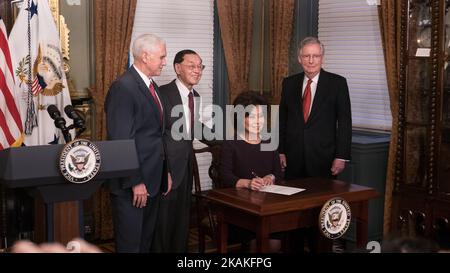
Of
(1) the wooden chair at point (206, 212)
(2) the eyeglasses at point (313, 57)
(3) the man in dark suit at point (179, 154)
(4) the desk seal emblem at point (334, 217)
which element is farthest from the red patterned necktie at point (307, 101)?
(4) the desk seal emblem at point (334, 217)

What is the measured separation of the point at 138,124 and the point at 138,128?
0.09 ft

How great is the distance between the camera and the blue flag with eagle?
523cm

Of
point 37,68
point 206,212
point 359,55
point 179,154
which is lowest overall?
point 206,212

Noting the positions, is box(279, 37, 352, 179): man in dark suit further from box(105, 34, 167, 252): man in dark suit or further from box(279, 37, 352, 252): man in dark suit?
A: box(105, 34, 167, 252): man in dark suit

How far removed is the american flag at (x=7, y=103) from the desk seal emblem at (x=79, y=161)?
179 centimetres

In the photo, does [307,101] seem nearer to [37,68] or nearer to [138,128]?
[138,128]

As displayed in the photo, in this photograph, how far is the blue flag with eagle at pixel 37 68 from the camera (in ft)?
17.2

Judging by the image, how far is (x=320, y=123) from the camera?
5.10 m

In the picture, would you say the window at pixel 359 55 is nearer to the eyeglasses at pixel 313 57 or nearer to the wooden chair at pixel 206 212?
the eyeglasses at pixel 313 57

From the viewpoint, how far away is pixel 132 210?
14.3ft

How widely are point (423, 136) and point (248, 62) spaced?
84.3 inches

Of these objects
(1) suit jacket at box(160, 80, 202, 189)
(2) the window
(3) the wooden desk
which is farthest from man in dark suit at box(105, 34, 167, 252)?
(2) the window

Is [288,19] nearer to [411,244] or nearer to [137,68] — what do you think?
[137,68]

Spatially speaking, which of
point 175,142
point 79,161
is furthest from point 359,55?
point 79,161
